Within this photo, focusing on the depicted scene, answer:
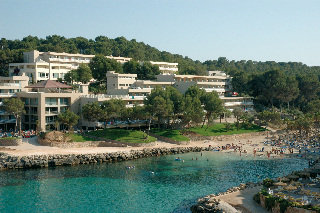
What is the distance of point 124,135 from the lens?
68812 mm

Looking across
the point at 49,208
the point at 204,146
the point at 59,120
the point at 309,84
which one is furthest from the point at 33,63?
the point at 309,84

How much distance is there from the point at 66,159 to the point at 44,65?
142 ft

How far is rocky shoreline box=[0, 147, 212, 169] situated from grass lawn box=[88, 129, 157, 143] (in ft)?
11.7

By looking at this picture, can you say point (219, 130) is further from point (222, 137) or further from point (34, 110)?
point (34, 110)

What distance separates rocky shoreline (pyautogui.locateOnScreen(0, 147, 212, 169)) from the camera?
5512cm

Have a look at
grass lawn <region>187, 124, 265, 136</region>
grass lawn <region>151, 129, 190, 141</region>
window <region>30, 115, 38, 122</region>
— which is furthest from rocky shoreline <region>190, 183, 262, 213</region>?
window <region>30, 115, 38, 122</region>

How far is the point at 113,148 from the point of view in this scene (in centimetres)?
6500

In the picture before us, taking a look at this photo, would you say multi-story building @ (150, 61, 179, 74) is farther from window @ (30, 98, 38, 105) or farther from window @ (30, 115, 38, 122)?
window @ (30, 115, 38, 122)

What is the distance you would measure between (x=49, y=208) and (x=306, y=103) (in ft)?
277

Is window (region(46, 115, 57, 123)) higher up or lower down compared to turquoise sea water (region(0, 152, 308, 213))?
higher up

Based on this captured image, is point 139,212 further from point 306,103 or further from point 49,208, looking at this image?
point 306,103

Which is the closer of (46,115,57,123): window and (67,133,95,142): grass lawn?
(67,133,95,142): grass lawn

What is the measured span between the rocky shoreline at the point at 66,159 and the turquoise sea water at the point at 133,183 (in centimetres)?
173

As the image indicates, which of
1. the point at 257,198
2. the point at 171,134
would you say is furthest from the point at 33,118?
the point at 257,198
